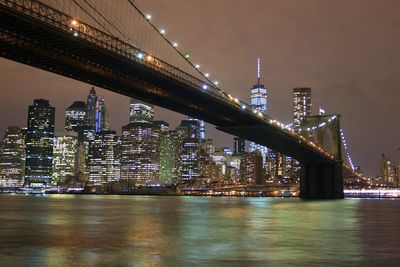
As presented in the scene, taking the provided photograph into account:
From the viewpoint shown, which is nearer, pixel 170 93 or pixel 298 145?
pixel 170 93

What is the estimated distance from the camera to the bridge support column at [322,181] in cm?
8825

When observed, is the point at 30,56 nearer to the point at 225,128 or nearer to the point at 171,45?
the point at 171,45

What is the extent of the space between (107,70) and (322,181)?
54274mm

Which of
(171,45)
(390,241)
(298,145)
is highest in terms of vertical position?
(171,45)

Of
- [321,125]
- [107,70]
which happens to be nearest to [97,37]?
[107,70]

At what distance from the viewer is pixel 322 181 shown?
294 ft

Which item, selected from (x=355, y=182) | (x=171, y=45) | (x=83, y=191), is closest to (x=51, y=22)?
(x=171, y=45)

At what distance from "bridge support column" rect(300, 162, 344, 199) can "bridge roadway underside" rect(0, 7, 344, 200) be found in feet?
65.5

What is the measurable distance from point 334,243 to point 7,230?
45.3 feet

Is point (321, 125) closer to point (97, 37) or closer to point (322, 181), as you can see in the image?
point (322, 181)

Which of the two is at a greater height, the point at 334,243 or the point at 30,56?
the point at 30,56

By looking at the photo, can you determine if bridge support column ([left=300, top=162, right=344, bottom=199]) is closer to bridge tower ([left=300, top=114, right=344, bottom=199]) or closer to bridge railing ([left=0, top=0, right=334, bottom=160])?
bridge tower ([left=300, top=114, right=344, bottom=199])

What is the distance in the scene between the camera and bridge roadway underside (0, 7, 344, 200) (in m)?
34.1

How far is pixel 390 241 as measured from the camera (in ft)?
71.4
